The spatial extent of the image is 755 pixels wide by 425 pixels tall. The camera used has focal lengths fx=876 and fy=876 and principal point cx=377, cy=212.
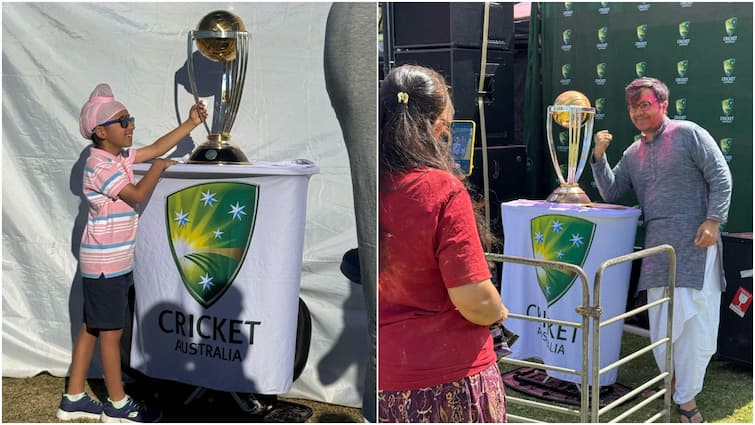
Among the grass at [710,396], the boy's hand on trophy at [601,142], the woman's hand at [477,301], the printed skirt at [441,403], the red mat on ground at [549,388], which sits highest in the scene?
the boy's hand on trophy at [601,142]

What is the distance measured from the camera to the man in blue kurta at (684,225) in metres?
2.73

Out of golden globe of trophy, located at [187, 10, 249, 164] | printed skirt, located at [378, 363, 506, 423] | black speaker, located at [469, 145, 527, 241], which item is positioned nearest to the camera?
printed skirt, located at [378, 363, 506, 423]

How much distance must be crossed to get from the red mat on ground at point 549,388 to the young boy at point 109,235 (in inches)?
51.0

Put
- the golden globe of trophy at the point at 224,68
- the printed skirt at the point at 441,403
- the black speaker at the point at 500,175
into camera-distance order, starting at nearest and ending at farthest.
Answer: the printed skirt at the point at 441,403, the golden globe of trophy at the point at 224,68, the black speaker at the point at 500,175

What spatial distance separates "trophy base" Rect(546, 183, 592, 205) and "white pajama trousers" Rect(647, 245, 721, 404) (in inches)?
14.6

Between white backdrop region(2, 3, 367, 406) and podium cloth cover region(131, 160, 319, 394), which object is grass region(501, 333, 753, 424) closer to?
white backdrop region(2, 3, 367, 406)

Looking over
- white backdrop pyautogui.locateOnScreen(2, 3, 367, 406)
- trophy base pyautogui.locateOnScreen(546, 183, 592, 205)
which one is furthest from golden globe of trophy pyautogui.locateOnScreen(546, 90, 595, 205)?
white backdrop pyautogui.locateOnScreen(2, 3, 367, 406)

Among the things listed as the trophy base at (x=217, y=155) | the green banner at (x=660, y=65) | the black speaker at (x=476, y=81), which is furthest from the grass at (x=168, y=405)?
the green banner at (x=660, y=65)

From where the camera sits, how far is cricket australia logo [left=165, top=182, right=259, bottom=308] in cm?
225

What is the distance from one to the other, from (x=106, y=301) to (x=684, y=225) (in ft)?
5.76

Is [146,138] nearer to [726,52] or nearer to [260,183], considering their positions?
[260,183]

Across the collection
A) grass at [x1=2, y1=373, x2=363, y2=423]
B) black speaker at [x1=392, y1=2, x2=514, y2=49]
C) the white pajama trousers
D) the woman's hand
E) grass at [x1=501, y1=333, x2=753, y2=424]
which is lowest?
grass at [x1=501, y1=333, x2=753, y2=424]

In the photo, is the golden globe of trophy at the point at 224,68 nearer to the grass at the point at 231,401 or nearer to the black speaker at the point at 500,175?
the grass at the point at 231,401

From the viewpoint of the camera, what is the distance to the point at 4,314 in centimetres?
300
